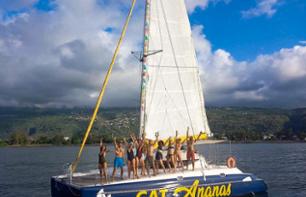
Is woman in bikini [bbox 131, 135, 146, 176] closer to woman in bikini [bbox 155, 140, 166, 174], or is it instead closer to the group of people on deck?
the group of people on deck

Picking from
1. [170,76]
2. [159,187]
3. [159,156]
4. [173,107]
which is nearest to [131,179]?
[159,187]

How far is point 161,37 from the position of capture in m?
22.9

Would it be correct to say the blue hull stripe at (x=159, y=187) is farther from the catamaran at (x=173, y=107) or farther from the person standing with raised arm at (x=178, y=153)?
the person standing with raised arm at (x=178, y=153)

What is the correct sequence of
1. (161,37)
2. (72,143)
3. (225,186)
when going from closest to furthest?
1. (225,186)
2. (161,37)
3. (72,143)

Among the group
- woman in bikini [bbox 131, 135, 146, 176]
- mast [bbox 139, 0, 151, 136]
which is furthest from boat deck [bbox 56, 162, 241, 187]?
mast [bbox 139, 0, 151, 136]

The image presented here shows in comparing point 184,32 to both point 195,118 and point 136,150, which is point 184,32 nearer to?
point 195,118

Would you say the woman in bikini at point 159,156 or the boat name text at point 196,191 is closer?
the boat name text at point 196,191

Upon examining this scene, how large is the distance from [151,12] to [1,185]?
2080 centimetres

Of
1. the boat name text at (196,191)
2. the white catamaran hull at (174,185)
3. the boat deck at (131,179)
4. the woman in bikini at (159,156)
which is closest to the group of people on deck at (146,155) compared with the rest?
the woman in bikini at (159,156)

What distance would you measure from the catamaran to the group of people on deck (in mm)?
612

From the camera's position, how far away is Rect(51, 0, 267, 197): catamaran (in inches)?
749

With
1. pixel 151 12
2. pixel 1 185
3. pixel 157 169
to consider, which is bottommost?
pixel 1 185

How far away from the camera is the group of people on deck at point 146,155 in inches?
750

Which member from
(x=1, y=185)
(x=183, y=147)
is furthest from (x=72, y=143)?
(x=183, y=147)
